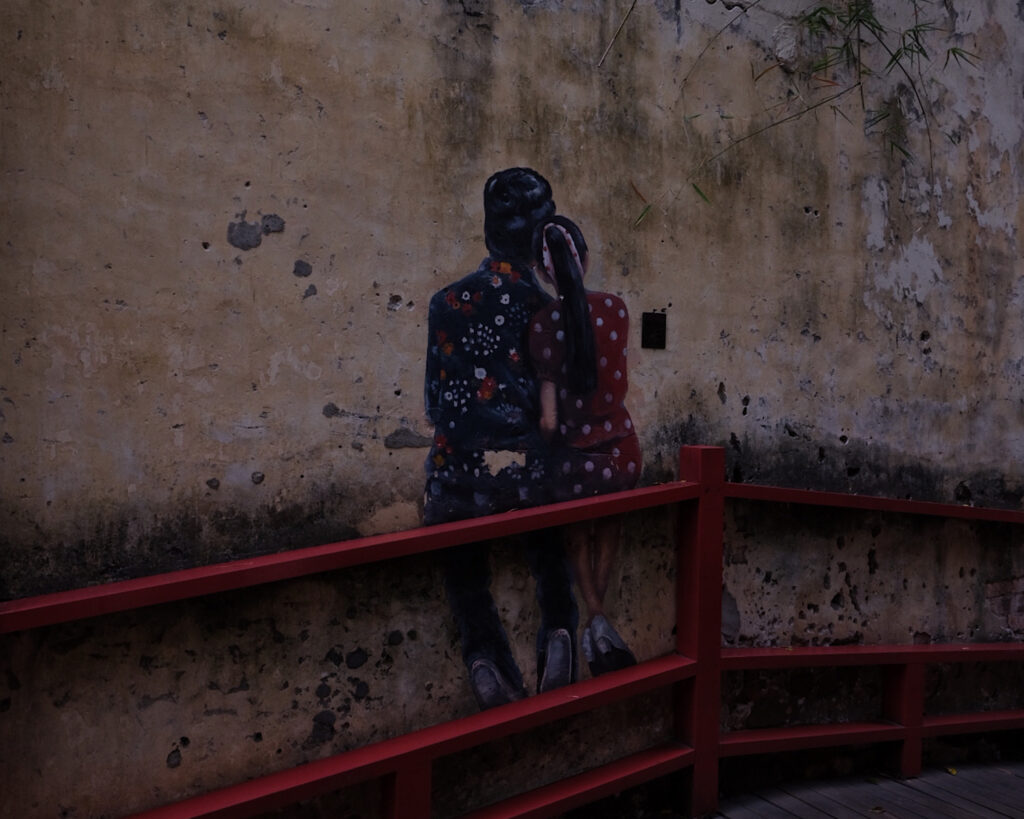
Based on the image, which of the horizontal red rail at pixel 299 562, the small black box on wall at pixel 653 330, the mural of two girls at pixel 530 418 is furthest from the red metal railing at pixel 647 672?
the small black box on wall at pixel 653 330

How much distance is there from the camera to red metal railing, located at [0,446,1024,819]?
2.14 m

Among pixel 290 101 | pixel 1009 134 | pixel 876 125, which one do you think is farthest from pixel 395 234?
pixel 1009 134

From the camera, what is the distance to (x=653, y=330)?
3057 millimetres

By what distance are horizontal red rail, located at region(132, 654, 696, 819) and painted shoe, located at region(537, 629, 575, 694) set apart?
3 centimetres

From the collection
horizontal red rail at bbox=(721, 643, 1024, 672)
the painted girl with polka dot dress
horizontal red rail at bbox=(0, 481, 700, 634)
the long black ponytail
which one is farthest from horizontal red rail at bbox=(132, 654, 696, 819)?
the long black ponytail

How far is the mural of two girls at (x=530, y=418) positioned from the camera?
268 centimetres

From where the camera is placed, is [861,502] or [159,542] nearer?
[159,542]

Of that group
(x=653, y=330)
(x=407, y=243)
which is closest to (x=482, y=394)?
(x=407, y=243)

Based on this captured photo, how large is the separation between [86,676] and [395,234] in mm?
1320

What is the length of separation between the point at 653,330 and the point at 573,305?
32 cm

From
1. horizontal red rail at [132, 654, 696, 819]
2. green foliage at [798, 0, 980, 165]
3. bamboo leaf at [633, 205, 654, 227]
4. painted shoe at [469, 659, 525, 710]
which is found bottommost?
horizontal red rail at [132, 654, 696, 819]

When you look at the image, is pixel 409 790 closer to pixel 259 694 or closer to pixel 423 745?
pixel 423 745

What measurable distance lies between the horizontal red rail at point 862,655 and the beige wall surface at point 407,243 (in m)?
0.59

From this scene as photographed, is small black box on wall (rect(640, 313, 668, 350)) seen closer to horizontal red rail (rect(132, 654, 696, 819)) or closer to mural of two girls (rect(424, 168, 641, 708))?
mural of two girls (rect(424, 168, 641, 708))
